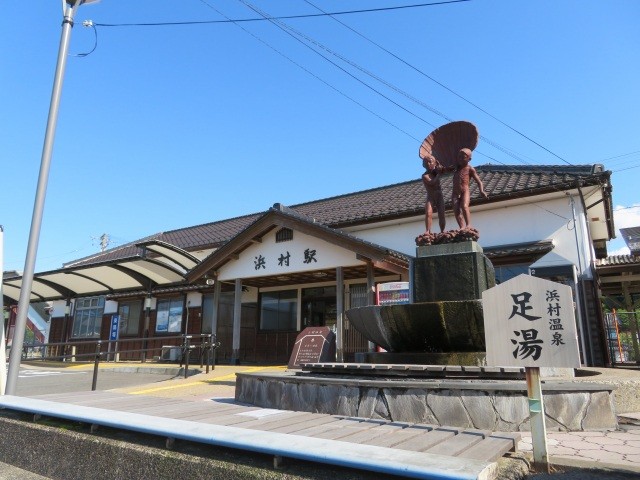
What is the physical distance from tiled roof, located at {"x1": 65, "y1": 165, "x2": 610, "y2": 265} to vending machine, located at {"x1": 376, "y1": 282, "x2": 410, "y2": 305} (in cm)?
381

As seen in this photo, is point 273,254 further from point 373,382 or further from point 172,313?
point 373,382

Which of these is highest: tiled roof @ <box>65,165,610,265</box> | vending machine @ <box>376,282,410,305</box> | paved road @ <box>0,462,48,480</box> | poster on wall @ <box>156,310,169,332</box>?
tiled roof @ <box>65,165,610,265</box>

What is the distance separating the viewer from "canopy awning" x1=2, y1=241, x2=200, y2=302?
1573cm

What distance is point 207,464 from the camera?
2.53m

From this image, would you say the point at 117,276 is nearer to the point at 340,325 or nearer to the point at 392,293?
the point at 340,325

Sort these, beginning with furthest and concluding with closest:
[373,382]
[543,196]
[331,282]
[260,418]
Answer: [331,282] < [543,196] < [373,382] < [260,418]

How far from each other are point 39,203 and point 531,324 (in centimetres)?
557

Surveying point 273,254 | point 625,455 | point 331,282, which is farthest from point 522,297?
point 331,282

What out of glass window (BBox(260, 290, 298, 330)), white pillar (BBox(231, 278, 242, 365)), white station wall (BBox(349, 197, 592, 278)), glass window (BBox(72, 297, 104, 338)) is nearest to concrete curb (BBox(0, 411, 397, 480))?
→ white pillar (BBox(231, 278, 242, 365))

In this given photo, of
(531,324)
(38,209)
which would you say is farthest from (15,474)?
(531,324)

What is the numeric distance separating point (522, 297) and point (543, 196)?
32.0 feet

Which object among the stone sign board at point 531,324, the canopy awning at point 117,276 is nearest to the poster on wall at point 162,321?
the canopy awning at point 117,276

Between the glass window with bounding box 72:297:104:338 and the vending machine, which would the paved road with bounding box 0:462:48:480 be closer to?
the vending machine

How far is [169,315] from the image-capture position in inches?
719
